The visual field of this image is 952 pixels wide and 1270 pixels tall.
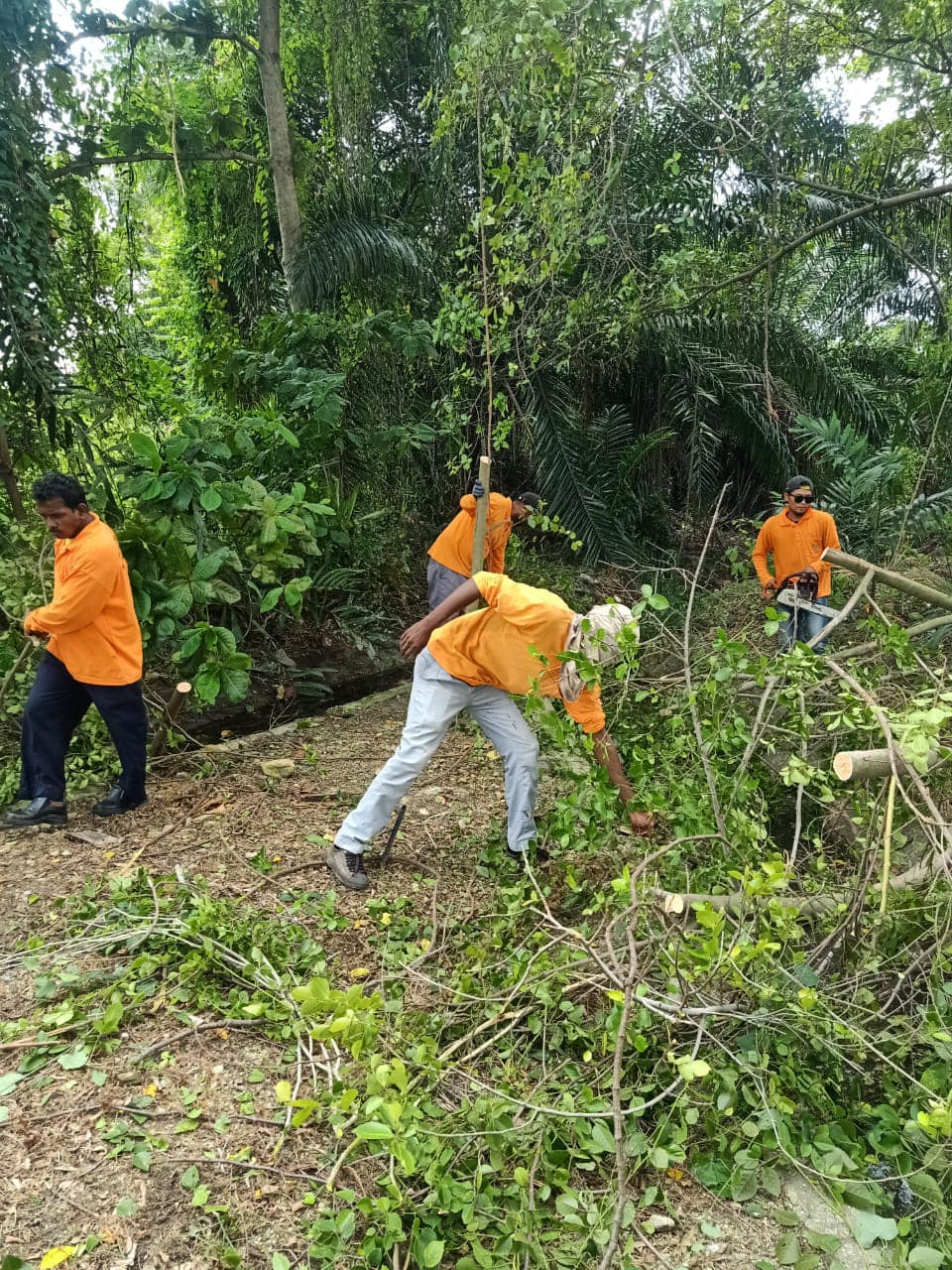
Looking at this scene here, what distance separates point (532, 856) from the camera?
3.62m

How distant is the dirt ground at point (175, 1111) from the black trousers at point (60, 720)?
270mm

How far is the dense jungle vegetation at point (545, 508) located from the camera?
217 cm

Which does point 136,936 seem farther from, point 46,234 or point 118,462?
point 46,234

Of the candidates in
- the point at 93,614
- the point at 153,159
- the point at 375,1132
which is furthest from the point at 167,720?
the point at 153,159

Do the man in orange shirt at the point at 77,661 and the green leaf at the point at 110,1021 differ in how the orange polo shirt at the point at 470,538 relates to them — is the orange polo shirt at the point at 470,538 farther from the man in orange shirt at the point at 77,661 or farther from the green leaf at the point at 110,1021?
the green leaf at the point at 110,1021

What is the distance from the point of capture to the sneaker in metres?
3.45

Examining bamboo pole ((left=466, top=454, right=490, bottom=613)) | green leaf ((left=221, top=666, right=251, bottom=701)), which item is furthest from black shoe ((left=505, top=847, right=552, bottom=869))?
green leaf ((left=221, top=666, right=251, bottom=701))

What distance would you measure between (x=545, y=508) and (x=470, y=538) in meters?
2.81

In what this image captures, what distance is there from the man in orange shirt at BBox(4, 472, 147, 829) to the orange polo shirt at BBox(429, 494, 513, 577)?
7.13 feet

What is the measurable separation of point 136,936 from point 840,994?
2.34 metres

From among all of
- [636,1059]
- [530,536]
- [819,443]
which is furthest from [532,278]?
[636,1059]

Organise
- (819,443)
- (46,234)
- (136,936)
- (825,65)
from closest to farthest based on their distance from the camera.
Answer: (136,936), (46,234), (825,65), (819,443)

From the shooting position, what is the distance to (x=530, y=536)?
8234 millimetres

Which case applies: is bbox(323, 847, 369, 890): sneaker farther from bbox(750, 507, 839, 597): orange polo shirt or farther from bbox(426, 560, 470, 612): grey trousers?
bbox(750, 507, 839, 597): orange polo shirt
